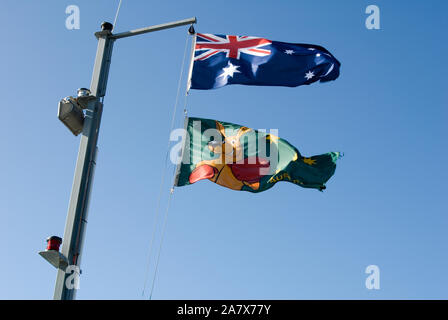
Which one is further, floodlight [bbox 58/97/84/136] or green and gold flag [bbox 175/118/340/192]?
green and gold flag [bbox 175/118/340/192]

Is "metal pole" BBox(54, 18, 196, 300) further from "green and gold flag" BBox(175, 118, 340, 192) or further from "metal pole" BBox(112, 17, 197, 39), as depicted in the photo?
"green and gold flag" BBox(175, 118, 340, 192)

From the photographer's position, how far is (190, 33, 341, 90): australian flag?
14.2 metres

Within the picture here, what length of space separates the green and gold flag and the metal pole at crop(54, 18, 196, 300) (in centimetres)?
386

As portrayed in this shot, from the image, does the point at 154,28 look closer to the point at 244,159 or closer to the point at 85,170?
the point at 85,170

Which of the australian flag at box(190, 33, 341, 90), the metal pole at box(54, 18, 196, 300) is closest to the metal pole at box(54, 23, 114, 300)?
the metal pole at box(54, 18, 196, 300)

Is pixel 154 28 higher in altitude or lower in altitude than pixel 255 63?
lower

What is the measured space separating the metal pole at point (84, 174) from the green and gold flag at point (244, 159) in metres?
3.90

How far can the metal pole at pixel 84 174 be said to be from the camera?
860 centimetres

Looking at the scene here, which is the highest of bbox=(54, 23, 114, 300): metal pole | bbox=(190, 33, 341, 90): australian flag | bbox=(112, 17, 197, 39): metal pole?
bbox=(190, 33, 341, 90): australian flag

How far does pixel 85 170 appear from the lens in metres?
9.52

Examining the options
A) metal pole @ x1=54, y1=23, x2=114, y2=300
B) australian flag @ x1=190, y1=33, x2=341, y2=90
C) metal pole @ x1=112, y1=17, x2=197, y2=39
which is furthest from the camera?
australian flag @ x1=190, y1=33, x2=341, y2=90

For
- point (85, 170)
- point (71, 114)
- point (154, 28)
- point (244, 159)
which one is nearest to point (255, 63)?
point (244, 159)

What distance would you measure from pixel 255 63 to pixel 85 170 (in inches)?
243
